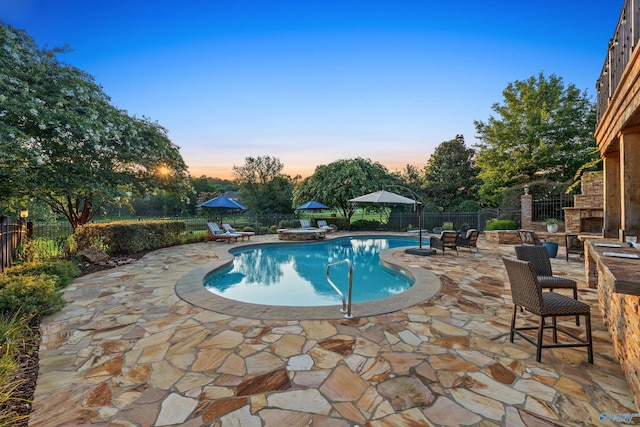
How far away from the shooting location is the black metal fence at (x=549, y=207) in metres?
13.9

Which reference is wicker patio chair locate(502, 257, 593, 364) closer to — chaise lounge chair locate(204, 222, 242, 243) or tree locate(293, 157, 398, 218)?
chaise lounge chair locate(204, 222, 242, 243)

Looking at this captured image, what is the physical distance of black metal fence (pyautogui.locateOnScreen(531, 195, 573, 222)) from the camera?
45.6 feet

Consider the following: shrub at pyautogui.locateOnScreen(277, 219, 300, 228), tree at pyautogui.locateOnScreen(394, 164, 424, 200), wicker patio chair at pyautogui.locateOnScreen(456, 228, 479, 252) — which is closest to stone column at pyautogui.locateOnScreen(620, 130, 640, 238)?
wicker patio chair at pyautogui.locateOnScreen(456, 228, 479, 252)

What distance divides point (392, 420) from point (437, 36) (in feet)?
35.7

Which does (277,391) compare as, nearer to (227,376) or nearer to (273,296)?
(227,376)

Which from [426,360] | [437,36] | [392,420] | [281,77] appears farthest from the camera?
[281,77]

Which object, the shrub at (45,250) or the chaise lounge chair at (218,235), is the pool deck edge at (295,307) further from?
the chaise lounge chair at (218,235)

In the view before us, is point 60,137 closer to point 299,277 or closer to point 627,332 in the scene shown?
point 299,277

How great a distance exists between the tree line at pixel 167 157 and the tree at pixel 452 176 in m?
0.09

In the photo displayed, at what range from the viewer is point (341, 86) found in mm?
11836

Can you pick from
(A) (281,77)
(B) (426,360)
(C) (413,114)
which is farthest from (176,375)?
(C) (413,114)

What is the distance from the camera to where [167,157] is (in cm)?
1109

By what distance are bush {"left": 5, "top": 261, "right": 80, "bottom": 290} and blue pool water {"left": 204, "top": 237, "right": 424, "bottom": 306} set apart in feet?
8.83

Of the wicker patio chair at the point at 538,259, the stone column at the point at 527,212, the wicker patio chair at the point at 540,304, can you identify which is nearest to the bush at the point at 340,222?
the stone column at the point at 527,212
